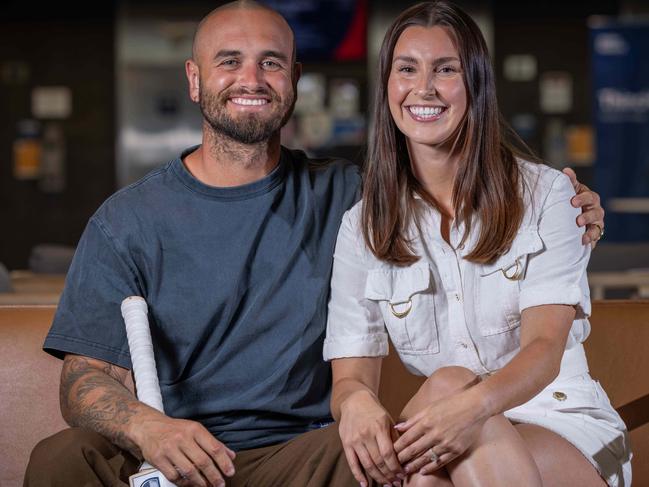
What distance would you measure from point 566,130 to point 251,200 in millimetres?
6126

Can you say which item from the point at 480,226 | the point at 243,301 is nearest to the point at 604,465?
the point at 480,226

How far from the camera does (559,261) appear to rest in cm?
186

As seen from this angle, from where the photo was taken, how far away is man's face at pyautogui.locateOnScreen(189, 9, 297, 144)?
2127 mm

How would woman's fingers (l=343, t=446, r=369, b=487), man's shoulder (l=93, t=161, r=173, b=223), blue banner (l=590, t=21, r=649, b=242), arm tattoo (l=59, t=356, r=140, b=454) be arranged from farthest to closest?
blue banner (l=590, t=21, r=649, b=242) < man's shoulder (l=93, t=161, r=173, b=223) < arm tattoo (l=59, t=356, r=140, b=454) < woman's fingers (l=343, t=446, r=369, b=487)

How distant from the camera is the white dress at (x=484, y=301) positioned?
6.09ft

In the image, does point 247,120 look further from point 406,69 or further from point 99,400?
point 99,400

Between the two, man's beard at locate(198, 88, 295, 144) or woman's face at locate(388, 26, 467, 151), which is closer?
woman's face at locate(388, 26, 467, 151)

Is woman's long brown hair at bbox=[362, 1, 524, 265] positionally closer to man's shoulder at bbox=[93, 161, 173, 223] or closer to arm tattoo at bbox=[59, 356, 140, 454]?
man's shoulder at bbox=[93, 161, 173, 223]

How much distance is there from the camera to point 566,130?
7.82 m

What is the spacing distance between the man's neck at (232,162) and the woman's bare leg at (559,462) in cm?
77

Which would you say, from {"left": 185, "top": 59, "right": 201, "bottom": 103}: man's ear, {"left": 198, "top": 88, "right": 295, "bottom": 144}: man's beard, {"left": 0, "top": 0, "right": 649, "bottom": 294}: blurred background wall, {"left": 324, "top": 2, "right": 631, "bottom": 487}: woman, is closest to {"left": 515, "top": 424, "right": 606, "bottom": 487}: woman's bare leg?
{"left": 324, "top": 2, "right": 631, "bottom": 487}: woman

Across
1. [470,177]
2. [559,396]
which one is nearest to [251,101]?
[470,177]

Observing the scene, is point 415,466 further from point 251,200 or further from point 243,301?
point 251,200

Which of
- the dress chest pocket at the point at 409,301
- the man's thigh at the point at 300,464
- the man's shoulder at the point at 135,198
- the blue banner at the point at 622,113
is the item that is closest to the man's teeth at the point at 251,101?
the man's shoulder at the point at 135,198
